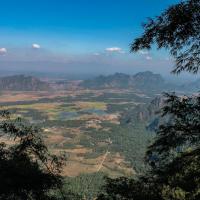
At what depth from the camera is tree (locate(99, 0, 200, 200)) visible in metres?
12.2

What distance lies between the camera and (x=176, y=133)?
15047 millimetres

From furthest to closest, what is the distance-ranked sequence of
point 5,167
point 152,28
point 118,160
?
point 118,160
point 5,167
point 152,28

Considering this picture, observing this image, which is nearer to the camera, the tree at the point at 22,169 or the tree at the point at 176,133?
the tree at the point at 176,133

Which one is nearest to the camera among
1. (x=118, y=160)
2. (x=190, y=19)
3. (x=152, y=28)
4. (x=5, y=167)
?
(x=190, y=19)

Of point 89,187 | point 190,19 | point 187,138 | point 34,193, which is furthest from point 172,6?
point 89,187

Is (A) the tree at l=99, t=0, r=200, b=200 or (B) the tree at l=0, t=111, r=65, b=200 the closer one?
(A) the tree at l=99, t=0, r=200, b=200

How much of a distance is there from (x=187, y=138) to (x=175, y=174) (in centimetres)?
170

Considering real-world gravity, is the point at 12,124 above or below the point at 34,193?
above

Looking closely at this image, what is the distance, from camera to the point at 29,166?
20.6 metres

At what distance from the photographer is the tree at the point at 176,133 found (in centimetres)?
1223

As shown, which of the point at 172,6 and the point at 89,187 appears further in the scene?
the point at 89,187

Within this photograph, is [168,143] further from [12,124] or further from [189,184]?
[12,124]

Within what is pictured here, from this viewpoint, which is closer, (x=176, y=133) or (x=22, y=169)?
(x=176, y=133)

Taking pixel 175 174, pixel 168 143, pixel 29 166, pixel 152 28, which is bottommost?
pixel 29 166
